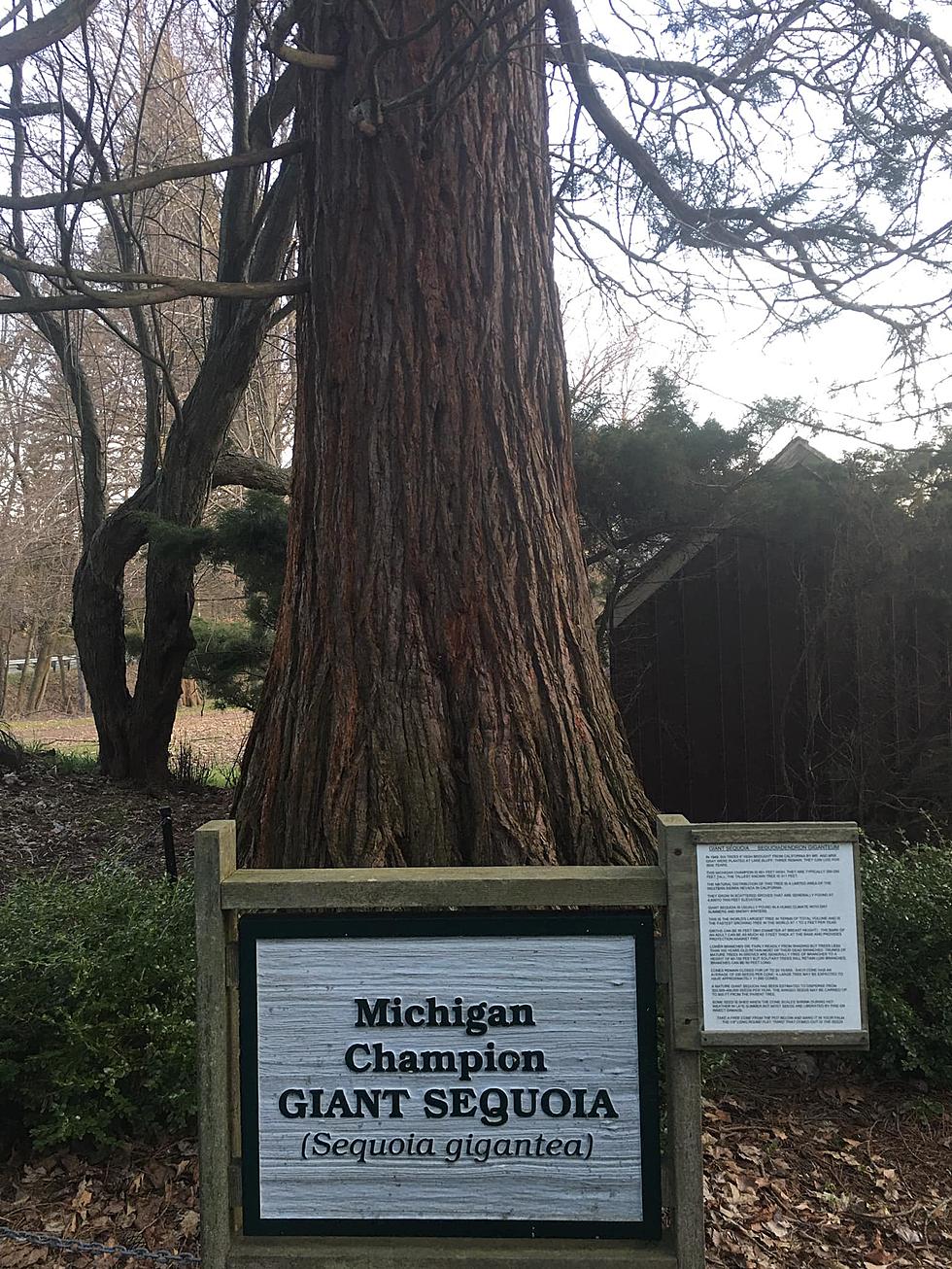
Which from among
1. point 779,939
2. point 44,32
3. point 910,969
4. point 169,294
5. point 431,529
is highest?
point 44,32

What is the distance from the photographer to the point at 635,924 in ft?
7.98

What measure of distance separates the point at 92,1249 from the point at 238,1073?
2.99ft

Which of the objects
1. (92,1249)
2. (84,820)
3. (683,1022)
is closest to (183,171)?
(683,1022)

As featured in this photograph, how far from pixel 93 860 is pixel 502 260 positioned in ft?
18.0

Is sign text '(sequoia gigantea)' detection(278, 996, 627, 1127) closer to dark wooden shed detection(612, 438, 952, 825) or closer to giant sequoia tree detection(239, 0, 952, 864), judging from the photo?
giant sequoia tree detection(239, 0, 952, 864)

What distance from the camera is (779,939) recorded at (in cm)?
238

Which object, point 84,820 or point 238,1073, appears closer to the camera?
point 238,1073

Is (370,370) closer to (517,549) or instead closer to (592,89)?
(517,549)

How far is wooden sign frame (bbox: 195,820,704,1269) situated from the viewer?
239 cm

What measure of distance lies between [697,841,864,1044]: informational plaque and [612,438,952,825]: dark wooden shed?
15.7ft

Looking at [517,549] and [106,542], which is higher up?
[106,542]

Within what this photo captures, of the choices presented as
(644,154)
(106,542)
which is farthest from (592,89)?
(106,542)

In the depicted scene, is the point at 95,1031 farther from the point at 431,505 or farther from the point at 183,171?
the point at 183,171

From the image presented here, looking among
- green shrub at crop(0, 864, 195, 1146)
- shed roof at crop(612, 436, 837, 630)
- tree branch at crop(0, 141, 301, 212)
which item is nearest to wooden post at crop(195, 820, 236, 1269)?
green shrub at crop(0, 864, 195, 1146)
